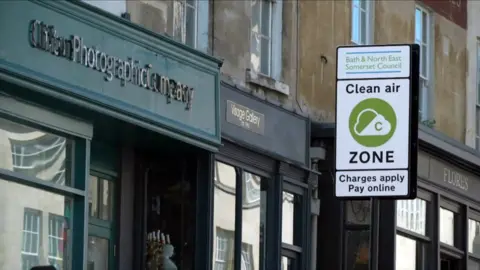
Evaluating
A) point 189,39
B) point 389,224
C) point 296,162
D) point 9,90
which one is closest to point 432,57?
point 389,224

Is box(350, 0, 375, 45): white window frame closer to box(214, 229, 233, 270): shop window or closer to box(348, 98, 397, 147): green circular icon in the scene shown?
box(214, 229, 233, 270): shop window

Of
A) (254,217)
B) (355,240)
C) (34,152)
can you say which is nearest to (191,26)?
(254,217)

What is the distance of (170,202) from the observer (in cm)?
1798

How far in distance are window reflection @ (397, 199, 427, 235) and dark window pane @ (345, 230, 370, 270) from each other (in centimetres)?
94

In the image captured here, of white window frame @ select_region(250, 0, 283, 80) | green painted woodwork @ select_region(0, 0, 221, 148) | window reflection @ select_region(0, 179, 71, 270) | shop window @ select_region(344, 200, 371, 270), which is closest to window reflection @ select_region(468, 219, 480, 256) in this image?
shop window @ select_region(344, 200, 371, 270)

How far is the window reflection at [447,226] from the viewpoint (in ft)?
79.8

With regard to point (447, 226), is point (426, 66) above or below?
above

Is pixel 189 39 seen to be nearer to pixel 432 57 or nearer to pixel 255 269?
pixel 255 269

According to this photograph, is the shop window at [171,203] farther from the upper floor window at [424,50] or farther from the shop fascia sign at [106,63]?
the upper floor window at [424,50]

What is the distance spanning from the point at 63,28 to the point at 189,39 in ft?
13.9

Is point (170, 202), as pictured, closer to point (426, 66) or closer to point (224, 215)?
point (224, 215)

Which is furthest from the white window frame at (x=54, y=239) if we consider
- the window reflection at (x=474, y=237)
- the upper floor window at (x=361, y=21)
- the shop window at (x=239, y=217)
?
the window reflection at (x=474, y=237)

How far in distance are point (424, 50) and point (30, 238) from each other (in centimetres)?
1218

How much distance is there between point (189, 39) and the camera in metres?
18.8
